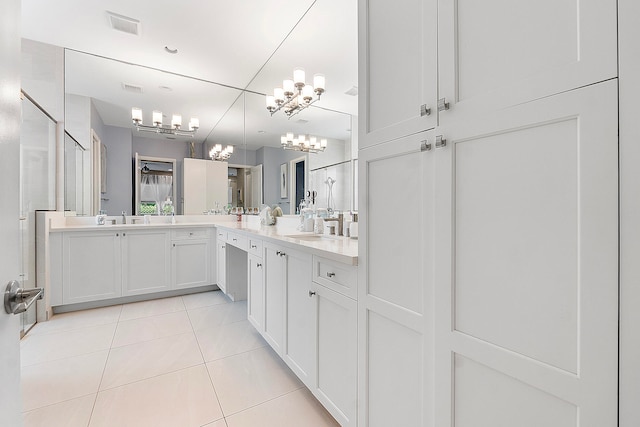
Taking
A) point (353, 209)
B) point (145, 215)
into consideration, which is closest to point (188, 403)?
point (353, 209)

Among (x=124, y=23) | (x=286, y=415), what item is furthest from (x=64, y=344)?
(x=124, y=23)

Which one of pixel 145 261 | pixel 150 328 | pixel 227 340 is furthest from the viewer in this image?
pixel 145 261

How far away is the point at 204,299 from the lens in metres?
3.51

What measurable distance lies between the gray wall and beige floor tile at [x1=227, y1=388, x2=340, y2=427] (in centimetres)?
203

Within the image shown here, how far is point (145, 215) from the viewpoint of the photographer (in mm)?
3887

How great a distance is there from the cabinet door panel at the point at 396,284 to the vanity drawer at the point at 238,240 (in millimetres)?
1590

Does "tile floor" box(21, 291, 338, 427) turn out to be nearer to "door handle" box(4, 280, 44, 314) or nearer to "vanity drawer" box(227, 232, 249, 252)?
"vanity drawer" box(227, 232, 249, 252)

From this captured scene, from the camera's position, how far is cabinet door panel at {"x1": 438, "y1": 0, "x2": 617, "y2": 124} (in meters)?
0.59

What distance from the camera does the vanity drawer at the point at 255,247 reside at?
7.20 ft

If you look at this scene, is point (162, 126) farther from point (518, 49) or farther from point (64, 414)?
point (518, 49)

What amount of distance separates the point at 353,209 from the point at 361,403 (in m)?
1.33

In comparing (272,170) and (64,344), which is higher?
(272,170)

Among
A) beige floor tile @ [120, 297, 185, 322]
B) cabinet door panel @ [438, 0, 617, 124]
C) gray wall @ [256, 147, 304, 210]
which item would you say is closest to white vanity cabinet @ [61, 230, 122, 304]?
beige floor tile @ [120, 297, 185, 322]

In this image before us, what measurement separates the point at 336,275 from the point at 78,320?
303 centimetres
